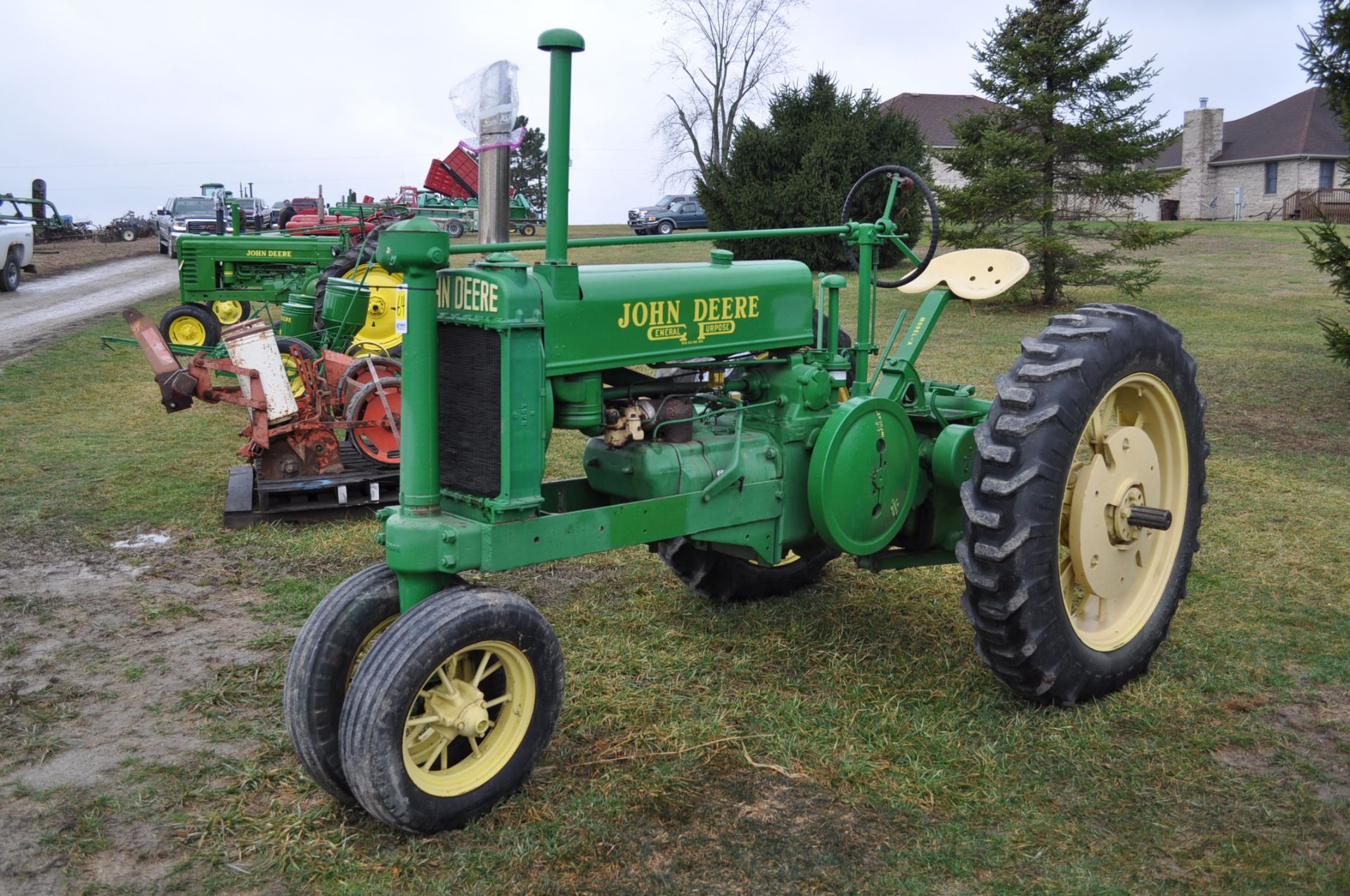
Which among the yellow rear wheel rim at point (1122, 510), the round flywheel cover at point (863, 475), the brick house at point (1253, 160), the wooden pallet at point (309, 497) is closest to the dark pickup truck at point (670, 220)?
the brick house at point (1253, 160)

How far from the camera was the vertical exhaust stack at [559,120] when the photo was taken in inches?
124

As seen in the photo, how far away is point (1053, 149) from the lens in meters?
15.3

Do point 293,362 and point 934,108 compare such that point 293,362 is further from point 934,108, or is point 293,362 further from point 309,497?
point 934,108

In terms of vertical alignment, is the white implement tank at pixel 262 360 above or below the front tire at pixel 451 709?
above

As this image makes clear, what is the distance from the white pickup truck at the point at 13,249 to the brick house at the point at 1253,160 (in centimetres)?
3526

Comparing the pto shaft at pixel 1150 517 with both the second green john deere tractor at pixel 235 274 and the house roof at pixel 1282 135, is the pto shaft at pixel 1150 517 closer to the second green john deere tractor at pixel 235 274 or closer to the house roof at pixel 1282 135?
the second green john deere tractor at pixel 235 274

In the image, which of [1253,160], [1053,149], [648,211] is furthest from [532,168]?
[1053,149]

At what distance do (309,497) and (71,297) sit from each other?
50.8ft

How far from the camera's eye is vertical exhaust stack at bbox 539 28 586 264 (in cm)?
314

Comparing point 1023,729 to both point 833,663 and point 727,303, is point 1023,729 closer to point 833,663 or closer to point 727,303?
point 833,663

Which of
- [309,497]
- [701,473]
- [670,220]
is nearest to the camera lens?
[701,473]

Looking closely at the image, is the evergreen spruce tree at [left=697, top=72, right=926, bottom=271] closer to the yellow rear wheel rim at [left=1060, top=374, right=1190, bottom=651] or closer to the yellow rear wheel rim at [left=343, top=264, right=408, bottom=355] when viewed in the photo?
the yellow rear wheel rim at [left=343, top=264, right=408, bottom=355]

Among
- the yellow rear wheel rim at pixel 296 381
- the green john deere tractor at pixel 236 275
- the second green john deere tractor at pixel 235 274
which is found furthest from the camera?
the second green john deere tractor at pixel 235 274

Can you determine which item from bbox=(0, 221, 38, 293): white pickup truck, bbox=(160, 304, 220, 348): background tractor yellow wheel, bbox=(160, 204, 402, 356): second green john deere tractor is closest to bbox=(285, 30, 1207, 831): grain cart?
bbox=(160, 204, 402, 356): second green john deere tractor
